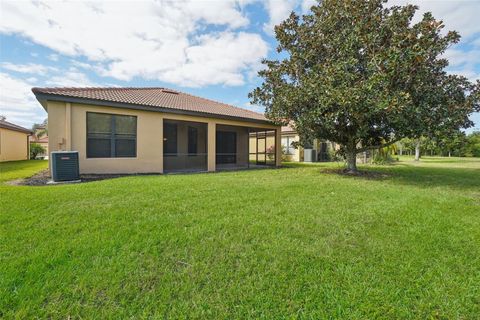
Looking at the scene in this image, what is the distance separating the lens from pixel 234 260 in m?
3.03

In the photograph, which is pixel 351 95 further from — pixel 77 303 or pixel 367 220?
pixel 77 303

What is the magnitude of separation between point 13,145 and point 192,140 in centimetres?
1614

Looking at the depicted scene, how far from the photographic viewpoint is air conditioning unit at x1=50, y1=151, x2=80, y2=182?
8.26m

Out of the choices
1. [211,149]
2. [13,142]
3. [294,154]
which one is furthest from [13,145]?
[294,154]

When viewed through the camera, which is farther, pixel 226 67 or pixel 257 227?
pixel 226 67

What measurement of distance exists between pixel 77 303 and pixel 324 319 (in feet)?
7.38

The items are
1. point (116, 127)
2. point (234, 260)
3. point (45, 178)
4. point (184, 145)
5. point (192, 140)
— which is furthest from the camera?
point (192, 140)

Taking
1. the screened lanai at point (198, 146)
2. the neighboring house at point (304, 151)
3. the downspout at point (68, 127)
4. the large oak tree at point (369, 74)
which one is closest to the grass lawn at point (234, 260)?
the large oak tree at point (369, 74)

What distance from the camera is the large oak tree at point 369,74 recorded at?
806 cm

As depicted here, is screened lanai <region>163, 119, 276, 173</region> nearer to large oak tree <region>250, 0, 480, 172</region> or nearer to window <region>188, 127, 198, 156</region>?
window <region>188, 127, 198, 156</region>

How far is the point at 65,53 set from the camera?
12195 millimetres

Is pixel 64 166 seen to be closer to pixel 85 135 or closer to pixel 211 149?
pixel 85 135

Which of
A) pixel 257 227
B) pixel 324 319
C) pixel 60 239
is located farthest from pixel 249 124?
pixel 324 319

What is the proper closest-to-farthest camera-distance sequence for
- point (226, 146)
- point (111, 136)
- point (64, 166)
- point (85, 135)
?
point (64, 166), point (85, 135), point (111, 136), point (226, 146)
